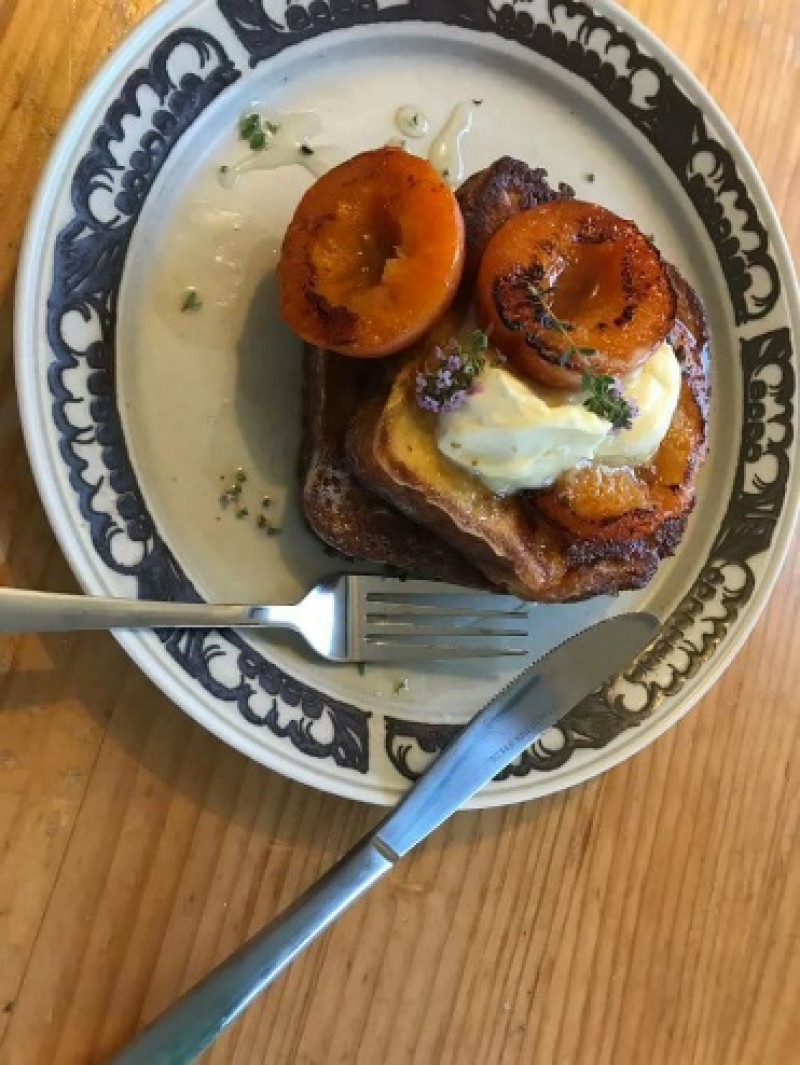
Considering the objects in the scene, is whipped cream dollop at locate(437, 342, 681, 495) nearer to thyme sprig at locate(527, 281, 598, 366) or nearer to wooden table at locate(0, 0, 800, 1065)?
thyme sprig at locate(527, 281, 598, 366)

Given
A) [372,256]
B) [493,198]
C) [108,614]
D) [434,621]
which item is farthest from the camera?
[434,621]

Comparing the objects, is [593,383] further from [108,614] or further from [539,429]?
[108,614]

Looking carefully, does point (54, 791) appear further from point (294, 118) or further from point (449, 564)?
point (294, 118)

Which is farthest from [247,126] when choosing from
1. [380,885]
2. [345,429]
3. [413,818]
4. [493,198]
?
[380,885]

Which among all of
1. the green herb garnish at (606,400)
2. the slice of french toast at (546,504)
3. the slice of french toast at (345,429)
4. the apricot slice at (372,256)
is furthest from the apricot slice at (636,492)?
the apricot slice at (372,256)

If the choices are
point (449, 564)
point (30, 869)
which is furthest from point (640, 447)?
point (30, 869)

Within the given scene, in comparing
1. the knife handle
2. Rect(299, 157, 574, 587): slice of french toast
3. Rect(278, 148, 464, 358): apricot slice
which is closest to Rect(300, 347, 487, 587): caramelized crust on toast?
Rect(299, 157, 574, 587): slice of french toast
